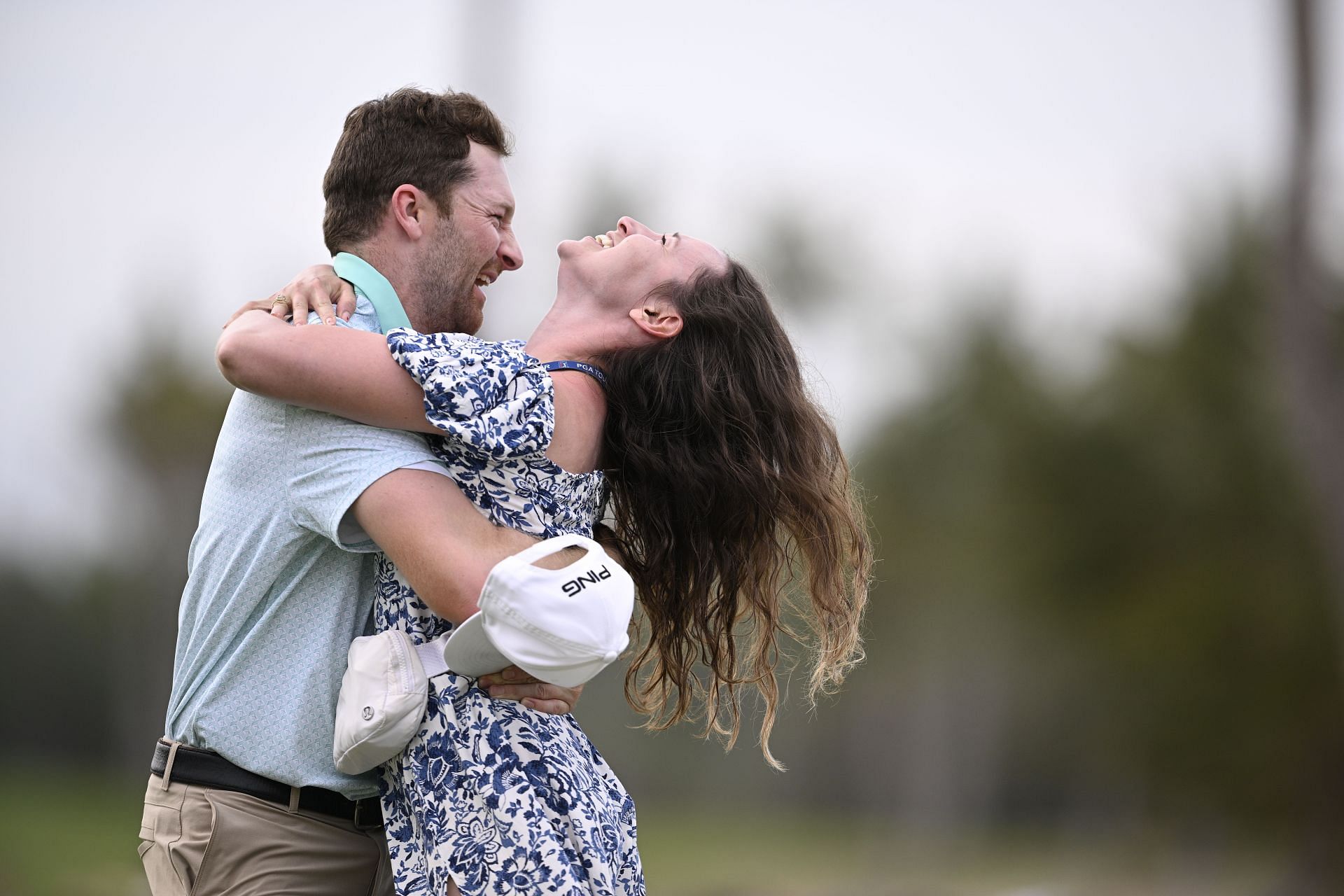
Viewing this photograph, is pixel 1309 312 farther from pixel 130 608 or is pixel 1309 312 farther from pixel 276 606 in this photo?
pixel 130 608

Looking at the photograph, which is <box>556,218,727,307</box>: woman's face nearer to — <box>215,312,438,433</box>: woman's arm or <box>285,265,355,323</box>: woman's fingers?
<box>285,265,355,323</box>: woman's fingers

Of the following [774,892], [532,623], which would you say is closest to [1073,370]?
[774,892]

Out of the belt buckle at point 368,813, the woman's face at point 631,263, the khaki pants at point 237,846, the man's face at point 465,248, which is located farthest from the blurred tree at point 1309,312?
the khaki pants at point 237,846

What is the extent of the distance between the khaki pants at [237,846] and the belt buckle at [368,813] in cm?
2

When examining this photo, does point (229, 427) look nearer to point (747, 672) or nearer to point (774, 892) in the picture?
point (747, 672)

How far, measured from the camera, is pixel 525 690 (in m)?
1.84

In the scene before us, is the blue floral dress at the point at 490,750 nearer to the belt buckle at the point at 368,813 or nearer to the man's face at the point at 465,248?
the belt buckle at the point at 368,813

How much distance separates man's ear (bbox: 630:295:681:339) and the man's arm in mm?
536

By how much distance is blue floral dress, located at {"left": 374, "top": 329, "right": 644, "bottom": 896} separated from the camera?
1737 mm

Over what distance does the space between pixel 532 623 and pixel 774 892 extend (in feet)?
35.3

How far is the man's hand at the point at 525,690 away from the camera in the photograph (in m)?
1.82

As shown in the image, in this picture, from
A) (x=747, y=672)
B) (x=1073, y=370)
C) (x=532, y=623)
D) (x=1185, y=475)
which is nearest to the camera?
(x=532, y=623)

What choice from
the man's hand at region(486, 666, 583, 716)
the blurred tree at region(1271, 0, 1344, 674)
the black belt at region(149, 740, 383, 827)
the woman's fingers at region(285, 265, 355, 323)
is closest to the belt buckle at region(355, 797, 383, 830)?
the black belt at region(149, 740, 383, 827)

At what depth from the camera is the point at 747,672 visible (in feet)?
8.20
